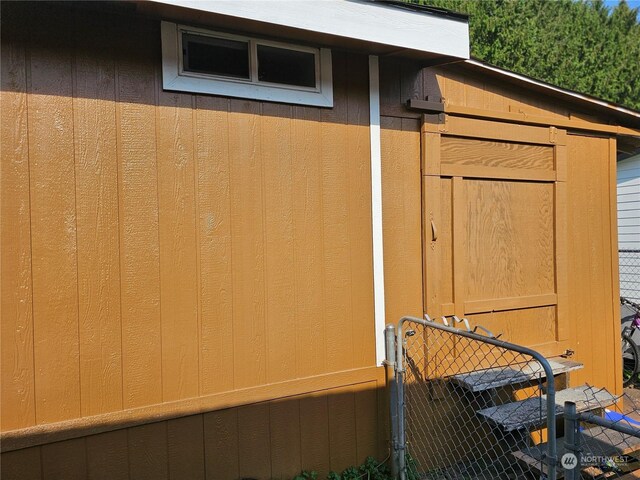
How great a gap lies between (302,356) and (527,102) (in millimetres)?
2401

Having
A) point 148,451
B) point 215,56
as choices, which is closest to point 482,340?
point 148,451

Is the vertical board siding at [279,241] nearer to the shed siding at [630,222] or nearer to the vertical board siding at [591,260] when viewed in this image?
the vertical board siding at [591,260]

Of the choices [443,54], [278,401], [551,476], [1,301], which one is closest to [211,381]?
[278,401]

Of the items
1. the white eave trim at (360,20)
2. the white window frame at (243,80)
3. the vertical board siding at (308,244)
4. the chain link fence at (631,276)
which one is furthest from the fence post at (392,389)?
the chain link fence at (631,276)

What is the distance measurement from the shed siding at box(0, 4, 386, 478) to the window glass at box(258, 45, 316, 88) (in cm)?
15

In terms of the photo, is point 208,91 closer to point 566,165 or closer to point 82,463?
point 82,463

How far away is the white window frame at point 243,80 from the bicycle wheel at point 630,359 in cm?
415

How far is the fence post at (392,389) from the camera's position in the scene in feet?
8.39

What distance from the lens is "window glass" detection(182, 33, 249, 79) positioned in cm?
224

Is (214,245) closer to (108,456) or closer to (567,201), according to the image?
(108,456)

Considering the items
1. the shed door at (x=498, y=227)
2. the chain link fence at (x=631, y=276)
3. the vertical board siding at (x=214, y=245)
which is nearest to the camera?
the vertical board siding at (x=214, y=245)

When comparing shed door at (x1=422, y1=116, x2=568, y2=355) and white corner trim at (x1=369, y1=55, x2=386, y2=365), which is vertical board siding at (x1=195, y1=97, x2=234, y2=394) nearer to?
white corner trim at (x1=369, y1=55, x2=386, y2=365)

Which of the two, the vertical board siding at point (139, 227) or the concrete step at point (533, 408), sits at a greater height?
the vertical board siding at point (139, 227)

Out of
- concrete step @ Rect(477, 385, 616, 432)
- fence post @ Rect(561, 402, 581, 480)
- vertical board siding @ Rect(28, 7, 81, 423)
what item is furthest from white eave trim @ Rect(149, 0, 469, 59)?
concrete step @ Rect(477, 385, 616, 432)
